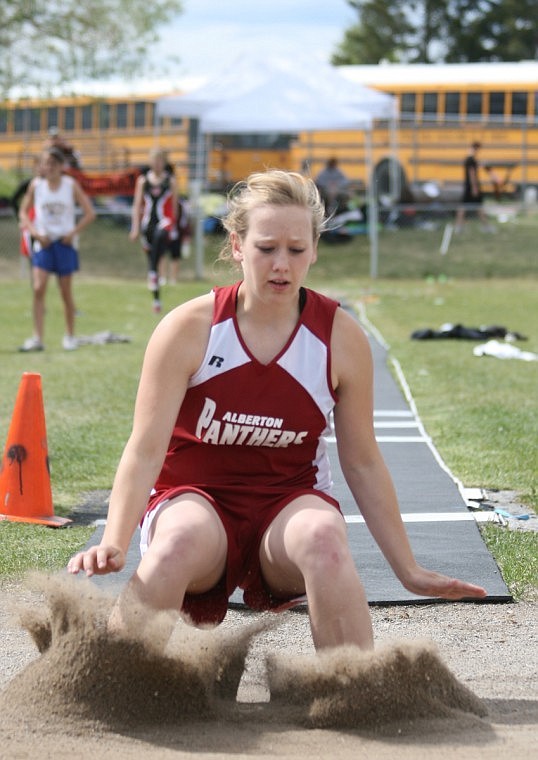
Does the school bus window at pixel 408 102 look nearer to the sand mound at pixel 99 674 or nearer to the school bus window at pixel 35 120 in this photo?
the school bus window at pixel 35 120

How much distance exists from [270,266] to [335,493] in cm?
261

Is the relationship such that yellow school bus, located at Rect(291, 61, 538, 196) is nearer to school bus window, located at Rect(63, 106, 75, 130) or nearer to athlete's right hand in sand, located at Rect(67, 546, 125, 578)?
school bus window, located at Rect(63, 106, 75, 130)

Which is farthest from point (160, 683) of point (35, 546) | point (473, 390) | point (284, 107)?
point (284, 107)

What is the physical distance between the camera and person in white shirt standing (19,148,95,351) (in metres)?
12.3

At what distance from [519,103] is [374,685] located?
28900 mm

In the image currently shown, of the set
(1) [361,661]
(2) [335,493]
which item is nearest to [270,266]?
(1) [361,661]

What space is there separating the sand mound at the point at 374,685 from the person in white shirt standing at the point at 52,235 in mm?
9584

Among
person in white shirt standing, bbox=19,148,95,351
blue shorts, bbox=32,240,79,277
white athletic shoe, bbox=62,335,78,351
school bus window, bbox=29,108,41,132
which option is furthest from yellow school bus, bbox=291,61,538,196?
white athletic shoe, bbox=62,335,78,351

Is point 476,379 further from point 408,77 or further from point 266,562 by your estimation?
point 408,77

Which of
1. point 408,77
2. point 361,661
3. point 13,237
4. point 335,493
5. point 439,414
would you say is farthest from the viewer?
point 408,77

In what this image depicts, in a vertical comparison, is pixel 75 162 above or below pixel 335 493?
above

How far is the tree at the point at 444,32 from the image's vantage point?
58094 millimetres

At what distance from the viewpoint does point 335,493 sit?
19.1 feet

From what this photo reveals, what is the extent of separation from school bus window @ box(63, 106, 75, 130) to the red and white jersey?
3053cm
